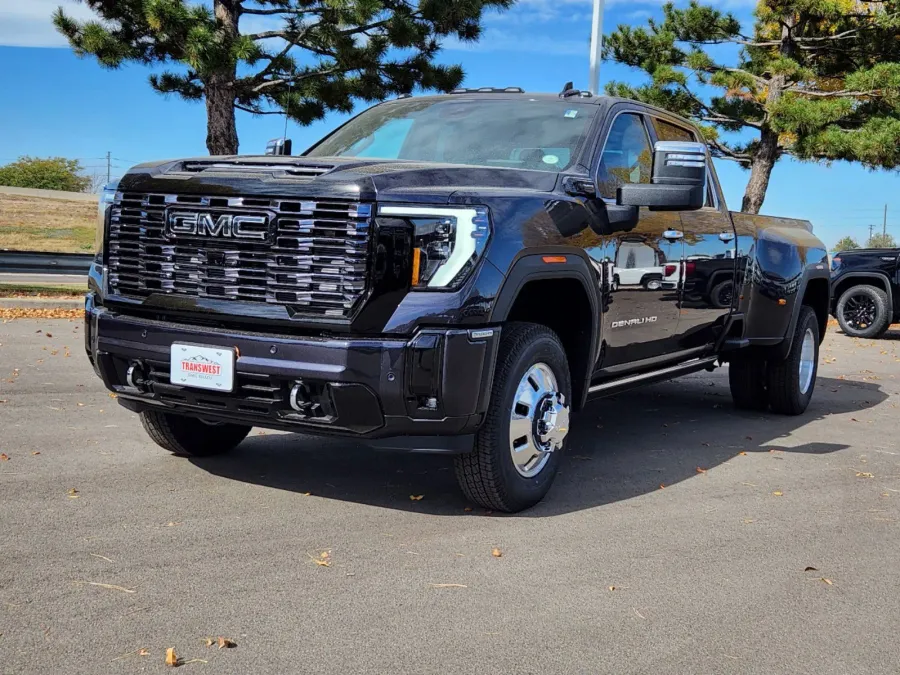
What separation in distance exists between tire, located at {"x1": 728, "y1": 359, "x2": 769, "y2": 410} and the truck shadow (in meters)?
0.12

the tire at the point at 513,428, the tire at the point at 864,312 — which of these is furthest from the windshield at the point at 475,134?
the tire at the point at 864,312

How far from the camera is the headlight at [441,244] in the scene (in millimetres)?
4039

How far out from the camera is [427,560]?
3.94m

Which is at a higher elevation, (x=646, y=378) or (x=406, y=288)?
(x=406, y=288)

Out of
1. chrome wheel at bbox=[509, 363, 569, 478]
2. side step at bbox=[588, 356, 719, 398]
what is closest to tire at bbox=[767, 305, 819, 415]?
side step at bbox=[588, 356, 719, 398]

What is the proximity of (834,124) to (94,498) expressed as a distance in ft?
76.6

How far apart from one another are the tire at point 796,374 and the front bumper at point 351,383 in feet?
13.8

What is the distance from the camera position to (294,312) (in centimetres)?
410

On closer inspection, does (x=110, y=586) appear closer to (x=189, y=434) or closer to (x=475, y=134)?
(x=189, y=434)

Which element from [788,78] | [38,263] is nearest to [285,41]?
[38,263]

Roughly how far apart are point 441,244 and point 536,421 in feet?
3.37

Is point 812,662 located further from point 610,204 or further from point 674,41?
point 674,41

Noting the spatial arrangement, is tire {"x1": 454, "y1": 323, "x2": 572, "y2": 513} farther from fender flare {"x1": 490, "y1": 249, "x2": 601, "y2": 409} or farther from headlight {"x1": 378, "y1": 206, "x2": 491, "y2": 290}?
headlight {"x1": 378, "y1": 206, "x2": 491, "y2": 290}

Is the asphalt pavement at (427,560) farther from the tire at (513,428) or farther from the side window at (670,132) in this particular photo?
the side window at (670,132)
